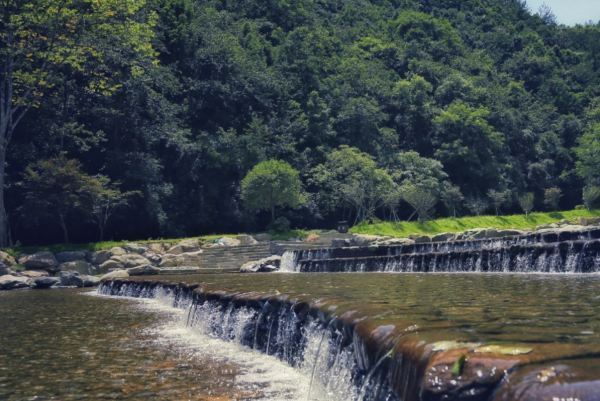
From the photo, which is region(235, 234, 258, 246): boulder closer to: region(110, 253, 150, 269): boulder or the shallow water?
region(110, 253, 150, 269): boulder

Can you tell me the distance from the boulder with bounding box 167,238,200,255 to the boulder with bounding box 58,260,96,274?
5.09 m

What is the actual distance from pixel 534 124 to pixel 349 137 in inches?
1184

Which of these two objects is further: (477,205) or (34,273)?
(477,205)

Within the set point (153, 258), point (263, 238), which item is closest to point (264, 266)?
point (153, 258)

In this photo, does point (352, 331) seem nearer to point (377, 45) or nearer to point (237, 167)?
point (237, 167)

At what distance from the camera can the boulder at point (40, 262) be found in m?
34.3

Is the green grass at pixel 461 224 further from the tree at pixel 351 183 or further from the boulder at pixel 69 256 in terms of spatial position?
the boulder at pixel 69 256

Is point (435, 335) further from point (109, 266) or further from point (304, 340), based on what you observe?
point (109, 266)

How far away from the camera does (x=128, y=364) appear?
1040 centimetres

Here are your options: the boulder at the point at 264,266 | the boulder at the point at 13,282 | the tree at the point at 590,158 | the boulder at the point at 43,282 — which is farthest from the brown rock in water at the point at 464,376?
the tree at the point at 590,158

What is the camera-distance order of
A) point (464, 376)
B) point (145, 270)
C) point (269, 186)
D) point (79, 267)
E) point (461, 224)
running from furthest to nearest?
point (461, 224), point (269, 186), point (79, 267), point (145, 270), point (464, 376)

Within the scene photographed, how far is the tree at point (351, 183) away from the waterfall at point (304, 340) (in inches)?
1476

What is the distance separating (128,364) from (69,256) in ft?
92.1

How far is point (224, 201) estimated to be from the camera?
51.9 meters
